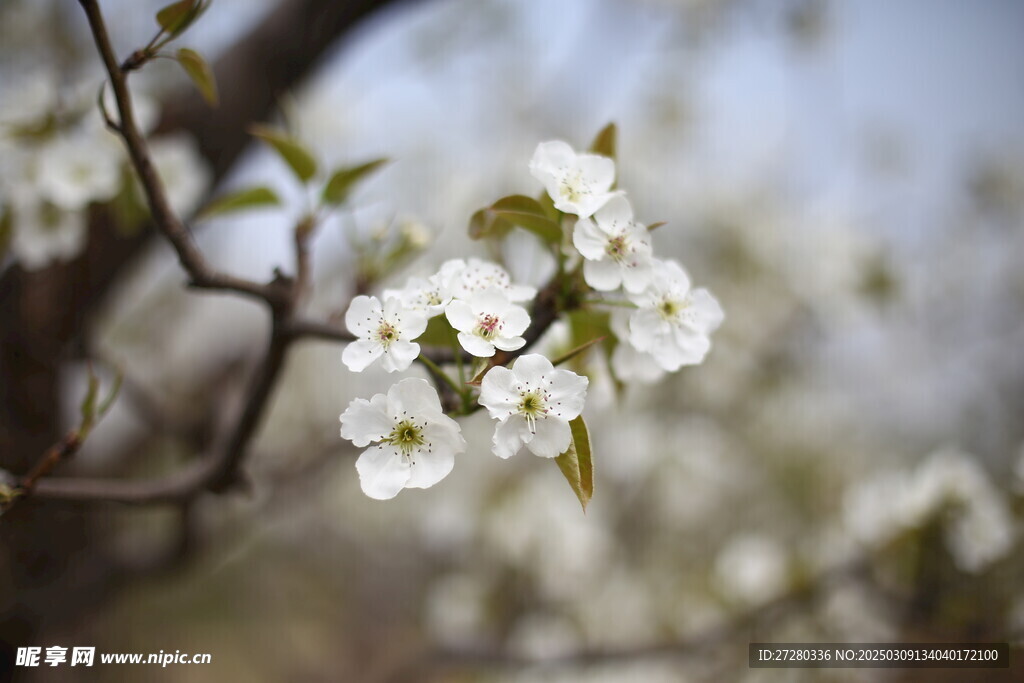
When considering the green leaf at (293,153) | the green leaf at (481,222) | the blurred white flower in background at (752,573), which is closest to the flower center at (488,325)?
the green leaf at (481,222)

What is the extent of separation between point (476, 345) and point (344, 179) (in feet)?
1.10

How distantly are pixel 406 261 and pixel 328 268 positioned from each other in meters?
1.89

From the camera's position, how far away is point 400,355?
1.50 feet

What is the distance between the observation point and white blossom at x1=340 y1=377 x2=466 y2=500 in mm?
454

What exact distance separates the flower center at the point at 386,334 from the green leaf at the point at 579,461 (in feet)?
0.51

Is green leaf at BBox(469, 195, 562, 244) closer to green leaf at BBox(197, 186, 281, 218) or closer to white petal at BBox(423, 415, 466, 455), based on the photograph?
white petal at BBox(423, 415, 466, 455)

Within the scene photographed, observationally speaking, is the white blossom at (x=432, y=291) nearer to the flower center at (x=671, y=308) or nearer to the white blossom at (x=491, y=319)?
the white blossom at (x=491, y=319)

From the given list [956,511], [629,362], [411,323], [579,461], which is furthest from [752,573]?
[411,323]

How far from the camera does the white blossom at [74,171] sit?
84 centimetres

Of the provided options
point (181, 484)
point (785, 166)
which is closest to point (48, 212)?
point (181, 484)

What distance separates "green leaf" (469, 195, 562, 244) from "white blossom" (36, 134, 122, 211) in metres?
0.62

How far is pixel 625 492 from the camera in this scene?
8.97 ft

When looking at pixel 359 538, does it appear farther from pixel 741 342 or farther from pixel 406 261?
pixel 406 261

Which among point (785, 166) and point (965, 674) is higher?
point (785, 166)
